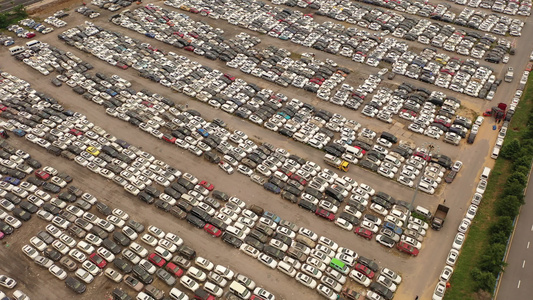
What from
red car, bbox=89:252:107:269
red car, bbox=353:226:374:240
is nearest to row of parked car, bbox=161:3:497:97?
red car, bbox=353:226:374:240

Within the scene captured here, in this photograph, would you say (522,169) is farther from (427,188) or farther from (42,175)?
(42,175)

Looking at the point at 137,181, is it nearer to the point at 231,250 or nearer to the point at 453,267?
the point at 231,250

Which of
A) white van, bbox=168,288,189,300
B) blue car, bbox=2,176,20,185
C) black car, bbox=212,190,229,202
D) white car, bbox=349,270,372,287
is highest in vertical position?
blue car, bbox=2,176,20,185

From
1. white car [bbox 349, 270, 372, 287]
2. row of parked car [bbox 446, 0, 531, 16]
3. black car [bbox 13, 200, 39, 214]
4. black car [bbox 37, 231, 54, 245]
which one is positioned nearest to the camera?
white car [bbox 349, 270, 372, 287]

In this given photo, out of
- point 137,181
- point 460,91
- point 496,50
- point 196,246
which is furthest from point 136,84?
point 496,50

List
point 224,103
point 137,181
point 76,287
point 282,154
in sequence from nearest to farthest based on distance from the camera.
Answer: point 76,287 < point 137,181 < point 282,154 < point 224,103

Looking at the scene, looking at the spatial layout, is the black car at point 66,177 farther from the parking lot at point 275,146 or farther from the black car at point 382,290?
the black car at point 382,290

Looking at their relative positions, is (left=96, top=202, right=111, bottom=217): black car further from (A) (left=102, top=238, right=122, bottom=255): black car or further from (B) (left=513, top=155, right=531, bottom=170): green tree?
(B) (left=513, top=155, right=531, bottom=170): green tree

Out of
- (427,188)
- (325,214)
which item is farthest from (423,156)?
(325,214)
